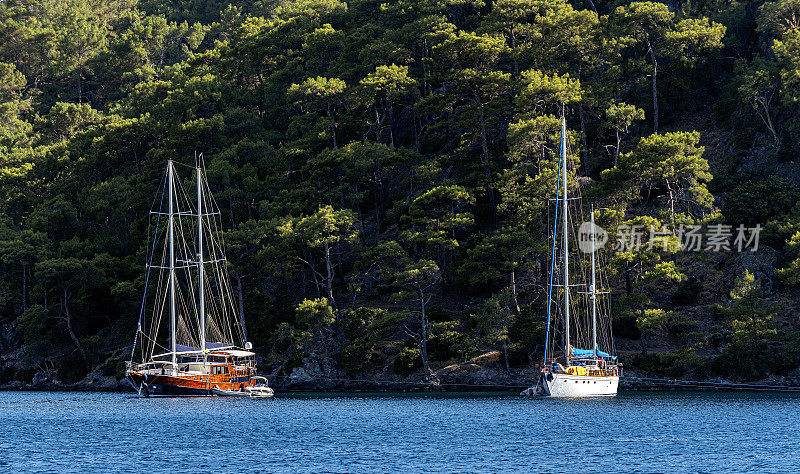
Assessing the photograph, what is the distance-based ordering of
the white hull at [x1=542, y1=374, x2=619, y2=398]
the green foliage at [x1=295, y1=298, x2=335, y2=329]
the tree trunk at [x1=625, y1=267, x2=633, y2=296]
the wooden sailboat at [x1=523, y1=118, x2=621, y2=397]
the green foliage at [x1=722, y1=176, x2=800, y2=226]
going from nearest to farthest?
the white hull at [x1=542, y1=374, x2=619, y2=398], the wooden sailboat at [x1=523, y1=118, x2=621, y2=397], the tree trunk at [x1=625, y1=267, x2=633, y2=296], the green foliage at [x1=722, y1=176, x2=800, y2=226], the green foliage at [x1=295, y1=298, x2=335, y2=329]

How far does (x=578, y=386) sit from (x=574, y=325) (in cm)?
818

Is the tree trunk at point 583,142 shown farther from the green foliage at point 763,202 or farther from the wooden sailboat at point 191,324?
the wooden sailboat at point 191,324

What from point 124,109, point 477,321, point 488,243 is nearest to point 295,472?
point 477,321

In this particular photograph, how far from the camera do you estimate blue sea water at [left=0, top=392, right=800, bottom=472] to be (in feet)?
124

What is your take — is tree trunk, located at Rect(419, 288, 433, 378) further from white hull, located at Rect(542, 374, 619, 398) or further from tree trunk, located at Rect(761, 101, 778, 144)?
tree trunk, located at Rect(761, 101, 778, 144)

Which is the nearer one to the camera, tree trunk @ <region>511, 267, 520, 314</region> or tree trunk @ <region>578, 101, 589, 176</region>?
tree trunk @ <region>511, 267, 520, 314</region>

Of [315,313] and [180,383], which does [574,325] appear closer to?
[315,313]

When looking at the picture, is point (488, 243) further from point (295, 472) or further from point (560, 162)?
point (295, 472)

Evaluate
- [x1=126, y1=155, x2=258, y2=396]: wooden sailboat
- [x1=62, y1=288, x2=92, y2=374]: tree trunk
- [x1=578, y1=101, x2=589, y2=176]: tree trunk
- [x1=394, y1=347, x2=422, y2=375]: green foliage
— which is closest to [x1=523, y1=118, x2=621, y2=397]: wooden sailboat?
[x1=578, y1=101, x2=589, y2=176]: tree trunk

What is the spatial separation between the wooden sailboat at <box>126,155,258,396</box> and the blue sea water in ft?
16.3

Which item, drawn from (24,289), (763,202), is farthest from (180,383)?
(763,202)

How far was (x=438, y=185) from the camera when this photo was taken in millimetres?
84875

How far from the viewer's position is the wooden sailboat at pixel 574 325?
62.8m

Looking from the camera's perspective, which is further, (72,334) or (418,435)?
(72,334)
